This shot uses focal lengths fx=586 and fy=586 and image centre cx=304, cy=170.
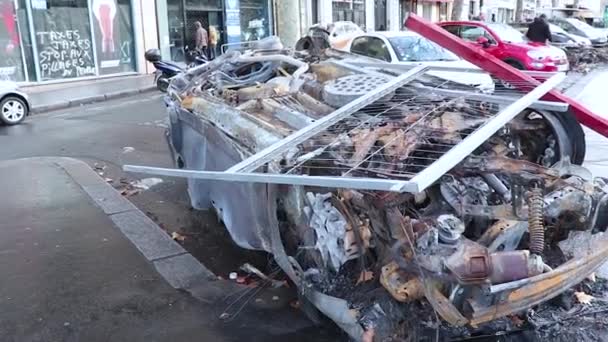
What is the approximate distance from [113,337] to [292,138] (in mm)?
1619

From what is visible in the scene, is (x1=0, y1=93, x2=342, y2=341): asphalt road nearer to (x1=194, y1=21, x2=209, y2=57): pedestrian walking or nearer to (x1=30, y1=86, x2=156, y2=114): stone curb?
(x1=30, y1=86, x2=156, y2=114): stone curb

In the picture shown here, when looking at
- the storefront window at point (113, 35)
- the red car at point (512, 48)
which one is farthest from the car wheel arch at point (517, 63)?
the storefront window at point (113, 35)

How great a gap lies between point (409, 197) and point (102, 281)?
8.04 feet

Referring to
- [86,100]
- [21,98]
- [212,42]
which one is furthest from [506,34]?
[21,98]

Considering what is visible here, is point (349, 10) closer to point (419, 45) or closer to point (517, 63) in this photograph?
point (517, 63)

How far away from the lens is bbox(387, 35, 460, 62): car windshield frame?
10516mm

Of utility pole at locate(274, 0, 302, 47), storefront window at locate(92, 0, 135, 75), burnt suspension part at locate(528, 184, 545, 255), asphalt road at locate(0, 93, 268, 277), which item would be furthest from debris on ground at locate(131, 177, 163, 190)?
utility pole at locate(274, 0, 302, 47)

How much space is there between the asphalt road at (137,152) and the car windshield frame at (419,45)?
4484 mm

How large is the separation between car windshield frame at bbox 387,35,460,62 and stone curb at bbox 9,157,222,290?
5938 millimetres

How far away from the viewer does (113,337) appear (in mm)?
3535

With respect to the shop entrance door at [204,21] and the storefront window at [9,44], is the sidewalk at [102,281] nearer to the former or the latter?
the storefront window at [9,44]

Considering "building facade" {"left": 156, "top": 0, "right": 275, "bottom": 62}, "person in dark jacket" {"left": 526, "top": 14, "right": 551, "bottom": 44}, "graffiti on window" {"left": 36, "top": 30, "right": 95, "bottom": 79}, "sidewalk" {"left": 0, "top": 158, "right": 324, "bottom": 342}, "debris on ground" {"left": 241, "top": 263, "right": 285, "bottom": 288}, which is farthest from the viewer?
"building facade" {"left": 156, "top": 0, "right": 275, "bottom": 62}

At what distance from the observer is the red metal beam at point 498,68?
395 centimetres

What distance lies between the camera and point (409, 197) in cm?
308
